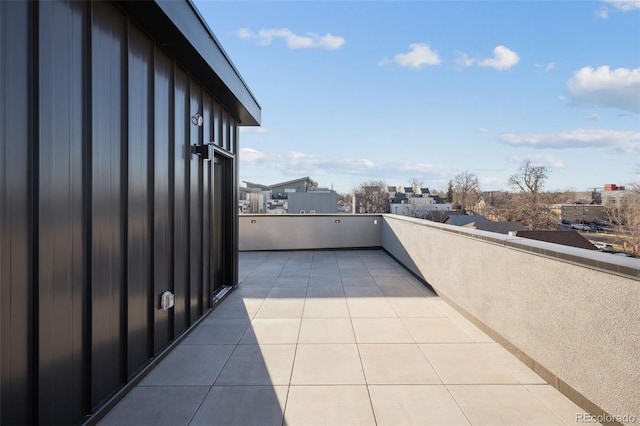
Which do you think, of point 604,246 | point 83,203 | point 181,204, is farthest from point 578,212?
point 83,203

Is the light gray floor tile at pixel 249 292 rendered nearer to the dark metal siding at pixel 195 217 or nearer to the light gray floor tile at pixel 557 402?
the dark metal siding at pixel 195 217

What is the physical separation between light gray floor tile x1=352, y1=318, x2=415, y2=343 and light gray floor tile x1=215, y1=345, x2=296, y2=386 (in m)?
0.87

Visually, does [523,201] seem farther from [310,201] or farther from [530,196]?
[310,201]

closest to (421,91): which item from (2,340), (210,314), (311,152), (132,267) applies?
(210,314)

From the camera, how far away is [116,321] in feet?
8.34

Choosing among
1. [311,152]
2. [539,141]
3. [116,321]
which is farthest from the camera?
[539,141]

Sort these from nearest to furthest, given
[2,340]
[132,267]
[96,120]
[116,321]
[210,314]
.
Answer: [2,340]
[96,120]
[116,321]
[132,267]
[210,314]

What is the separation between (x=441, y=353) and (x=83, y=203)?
11.1 ft

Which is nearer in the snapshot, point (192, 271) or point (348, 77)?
point (192, 271)

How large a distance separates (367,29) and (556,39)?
9.64m

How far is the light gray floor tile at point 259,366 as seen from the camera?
2875mm

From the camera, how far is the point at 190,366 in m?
3.15

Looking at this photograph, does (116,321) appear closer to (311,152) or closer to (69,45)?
(69,45)

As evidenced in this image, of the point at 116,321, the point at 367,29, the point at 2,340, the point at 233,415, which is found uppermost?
A: the point at 367,29
